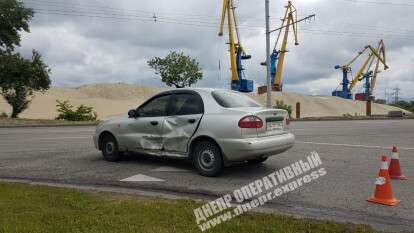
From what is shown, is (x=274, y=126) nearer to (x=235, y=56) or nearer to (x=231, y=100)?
(x=231, y=100)

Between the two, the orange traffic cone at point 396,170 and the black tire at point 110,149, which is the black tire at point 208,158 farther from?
the orange traffic cone at point 396,170

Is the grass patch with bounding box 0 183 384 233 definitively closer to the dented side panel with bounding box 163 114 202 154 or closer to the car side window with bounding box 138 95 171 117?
the dented side panel with bounding box 163 114 202 154

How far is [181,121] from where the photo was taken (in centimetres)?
708

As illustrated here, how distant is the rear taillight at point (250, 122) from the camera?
20.7 feet

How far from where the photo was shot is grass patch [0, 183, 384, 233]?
395 cm

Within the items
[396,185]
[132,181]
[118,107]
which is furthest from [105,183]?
[118,107]

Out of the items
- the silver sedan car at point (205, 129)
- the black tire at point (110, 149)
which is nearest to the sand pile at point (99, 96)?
the black tire at point (110, 149)

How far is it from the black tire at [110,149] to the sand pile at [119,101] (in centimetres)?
3485

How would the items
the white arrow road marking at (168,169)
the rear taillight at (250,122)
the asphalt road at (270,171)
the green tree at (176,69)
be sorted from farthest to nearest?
the green tree at (176,69)
the white arrow road marking at (168,169)
the rear taillight at (250,122)
the asphalt road at (270,171)

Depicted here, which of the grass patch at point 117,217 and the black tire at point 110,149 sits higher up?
the black tire at point 110,149

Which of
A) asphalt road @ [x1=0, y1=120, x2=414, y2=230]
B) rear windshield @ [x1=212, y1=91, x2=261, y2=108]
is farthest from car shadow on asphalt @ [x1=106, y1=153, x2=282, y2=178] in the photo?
rear windshield @ [x1=212, y1=91, x2=261, y2=108]

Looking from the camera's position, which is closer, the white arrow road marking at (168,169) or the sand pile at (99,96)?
the white arrow road marking at (168,169)

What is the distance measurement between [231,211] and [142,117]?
12.2 ft

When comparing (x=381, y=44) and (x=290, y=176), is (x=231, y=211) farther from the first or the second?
(x=381, y=44)
